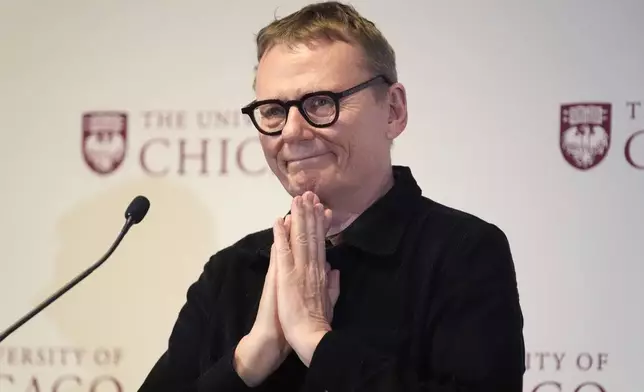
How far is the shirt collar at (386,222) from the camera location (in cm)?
108

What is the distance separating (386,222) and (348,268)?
0.28ft

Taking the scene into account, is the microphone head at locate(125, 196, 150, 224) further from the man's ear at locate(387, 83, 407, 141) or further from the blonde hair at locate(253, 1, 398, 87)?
the man's ear at locate(387, 83, 407, 141)

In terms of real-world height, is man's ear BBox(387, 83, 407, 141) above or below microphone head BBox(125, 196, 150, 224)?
above

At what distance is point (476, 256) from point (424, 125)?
75 cm

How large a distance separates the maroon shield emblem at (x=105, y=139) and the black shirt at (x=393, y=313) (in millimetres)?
720

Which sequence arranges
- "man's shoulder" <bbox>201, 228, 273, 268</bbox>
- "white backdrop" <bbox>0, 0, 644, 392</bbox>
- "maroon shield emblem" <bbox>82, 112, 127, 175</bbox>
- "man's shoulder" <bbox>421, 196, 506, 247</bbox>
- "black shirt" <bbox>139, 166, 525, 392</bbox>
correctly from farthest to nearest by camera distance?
"maroon shield emblem" <bbox>82, 112, 127, 175</bbox>, "white backdrop" <bbox>0, 0, 644, 392</bbox>, "man's shoulder" <bbox>201, 228, 273, 268</bbox>, "man's shoulder" <bbox>421, 196, 506, 247</bbox>, "black shirt" <bbox>139, 166, 525, 392</bbox>

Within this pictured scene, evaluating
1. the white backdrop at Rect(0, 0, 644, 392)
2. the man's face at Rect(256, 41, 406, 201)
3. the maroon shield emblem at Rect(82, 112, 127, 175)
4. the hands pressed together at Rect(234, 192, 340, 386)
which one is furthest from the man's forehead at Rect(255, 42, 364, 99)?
the maroon shield emblem at Rect(82, 112, 127, 175)

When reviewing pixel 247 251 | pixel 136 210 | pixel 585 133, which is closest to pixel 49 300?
pixel 136 210

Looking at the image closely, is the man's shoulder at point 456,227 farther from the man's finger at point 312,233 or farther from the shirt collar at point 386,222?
the man's finger at point 312,233

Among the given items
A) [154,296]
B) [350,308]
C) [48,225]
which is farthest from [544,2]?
[48,225]

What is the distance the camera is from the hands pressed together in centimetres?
100

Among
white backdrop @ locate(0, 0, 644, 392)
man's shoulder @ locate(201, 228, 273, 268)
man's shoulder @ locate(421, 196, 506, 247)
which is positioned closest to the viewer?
man's shoulder @ locate(421, 196, 506, 247)

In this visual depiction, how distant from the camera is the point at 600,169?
65.5 inches

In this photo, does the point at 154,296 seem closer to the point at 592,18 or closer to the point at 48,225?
the point at 48,225
